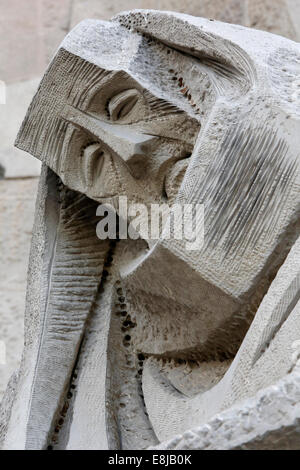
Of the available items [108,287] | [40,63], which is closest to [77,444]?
[108,287]

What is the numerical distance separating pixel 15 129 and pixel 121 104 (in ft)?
3.31

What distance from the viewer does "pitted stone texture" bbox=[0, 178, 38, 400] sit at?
192cm

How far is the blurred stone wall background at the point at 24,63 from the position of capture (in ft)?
6.40

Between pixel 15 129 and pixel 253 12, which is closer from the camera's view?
pixel 253 12

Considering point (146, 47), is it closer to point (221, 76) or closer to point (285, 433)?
point (221, 76)

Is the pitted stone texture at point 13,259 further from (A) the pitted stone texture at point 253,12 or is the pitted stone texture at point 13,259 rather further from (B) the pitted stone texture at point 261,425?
(B) the pitted stone texture at point 261,425

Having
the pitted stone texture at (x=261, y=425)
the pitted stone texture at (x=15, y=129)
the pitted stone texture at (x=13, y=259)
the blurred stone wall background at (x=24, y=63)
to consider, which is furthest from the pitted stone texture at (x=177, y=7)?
the pitted stone texture at (x=261, y=425)

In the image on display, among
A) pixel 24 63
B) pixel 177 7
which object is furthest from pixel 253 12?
pixel 24 63

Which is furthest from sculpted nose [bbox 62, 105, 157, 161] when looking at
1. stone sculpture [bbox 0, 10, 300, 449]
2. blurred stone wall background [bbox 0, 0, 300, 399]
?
blurred stone wall background [bbox 0, 0, 300, 399]

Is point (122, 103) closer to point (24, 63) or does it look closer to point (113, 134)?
point (113, 134)

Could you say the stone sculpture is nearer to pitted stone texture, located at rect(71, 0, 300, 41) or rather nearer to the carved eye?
the carved eye

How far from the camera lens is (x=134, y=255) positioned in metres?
1.22

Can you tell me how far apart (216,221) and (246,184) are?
0.05 meters

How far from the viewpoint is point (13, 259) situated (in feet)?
6.60
